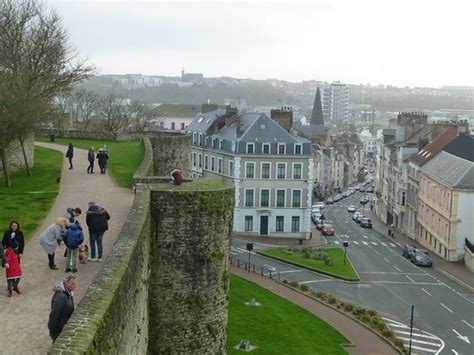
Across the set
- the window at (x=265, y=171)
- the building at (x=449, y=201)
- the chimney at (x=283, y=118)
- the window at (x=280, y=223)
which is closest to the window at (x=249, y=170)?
the window at (x=265, y=171)

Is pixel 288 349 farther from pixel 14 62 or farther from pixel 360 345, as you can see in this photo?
pixel 14 62

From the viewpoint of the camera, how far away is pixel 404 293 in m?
43.9

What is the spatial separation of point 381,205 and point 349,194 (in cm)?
2990

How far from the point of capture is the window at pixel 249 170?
2447 inches

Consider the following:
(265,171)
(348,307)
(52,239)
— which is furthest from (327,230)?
(52,239)

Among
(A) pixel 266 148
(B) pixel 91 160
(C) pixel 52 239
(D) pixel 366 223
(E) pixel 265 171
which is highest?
(B) pixel 91 160

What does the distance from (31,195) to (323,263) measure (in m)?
28.9

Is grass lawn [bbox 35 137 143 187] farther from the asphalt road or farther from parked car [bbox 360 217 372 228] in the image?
parked car [bbox 360 217 372 228]

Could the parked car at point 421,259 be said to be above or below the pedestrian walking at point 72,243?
below

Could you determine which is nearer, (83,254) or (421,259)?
(83,254)

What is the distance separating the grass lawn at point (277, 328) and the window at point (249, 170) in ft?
82.2

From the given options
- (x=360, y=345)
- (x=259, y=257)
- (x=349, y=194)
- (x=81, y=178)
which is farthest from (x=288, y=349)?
(x=349, y=194)

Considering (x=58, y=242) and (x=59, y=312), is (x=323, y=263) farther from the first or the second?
(x=59, y=312)

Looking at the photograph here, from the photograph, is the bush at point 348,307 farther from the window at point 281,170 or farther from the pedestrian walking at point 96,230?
the window at point 281,170
